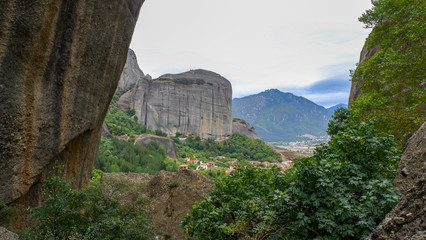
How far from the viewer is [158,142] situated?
43969mm

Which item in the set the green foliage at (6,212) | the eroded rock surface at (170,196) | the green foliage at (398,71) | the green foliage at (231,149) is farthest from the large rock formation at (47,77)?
the green foliage at (231,149)

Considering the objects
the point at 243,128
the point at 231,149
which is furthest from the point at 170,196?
the point at 243,128

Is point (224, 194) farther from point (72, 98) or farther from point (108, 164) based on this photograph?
point (108, 164)

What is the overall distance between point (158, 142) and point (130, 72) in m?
42.2

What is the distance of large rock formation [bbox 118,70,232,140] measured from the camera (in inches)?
2475

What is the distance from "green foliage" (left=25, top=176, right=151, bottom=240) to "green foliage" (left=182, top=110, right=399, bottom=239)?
1.80 m

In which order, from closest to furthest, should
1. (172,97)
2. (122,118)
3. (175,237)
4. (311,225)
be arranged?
1. (311,225)
2. (175,237)
3. (122,118)
4. (172,97)

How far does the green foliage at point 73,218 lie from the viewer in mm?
4641

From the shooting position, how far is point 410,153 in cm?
454

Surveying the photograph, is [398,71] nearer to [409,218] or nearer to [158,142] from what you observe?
[409,218]

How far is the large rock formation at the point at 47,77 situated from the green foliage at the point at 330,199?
5090 mm

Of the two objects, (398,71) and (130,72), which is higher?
(130,72)

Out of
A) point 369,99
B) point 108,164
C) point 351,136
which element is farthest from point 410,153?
point 108,164

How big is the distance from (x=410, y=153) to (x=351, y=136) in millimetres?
1213
